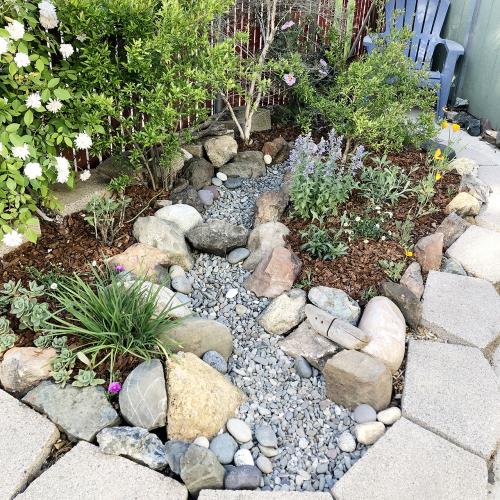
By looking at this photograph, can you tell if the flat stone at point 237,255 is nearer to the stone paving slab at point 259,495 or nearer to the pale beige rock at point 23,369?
the pale beige rock at point 23,369

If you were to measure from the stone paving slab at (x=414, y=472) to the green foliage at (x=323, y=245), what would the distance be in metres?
1.11

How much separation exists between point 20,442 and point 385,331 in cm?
164

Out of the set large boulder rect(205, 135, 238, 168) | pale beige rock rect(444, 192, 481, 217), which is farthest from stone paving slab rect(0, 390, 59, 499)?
pale beige rock rect(444, 192, 481, 217)

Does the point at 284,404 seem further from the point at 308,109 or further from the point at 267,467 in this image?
the point at 308,109

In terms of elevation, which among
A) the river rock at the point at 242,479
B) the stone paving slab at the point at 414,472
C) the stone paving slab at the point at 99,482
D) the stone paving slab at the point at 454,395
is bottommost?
the river rock at the point at 242,479

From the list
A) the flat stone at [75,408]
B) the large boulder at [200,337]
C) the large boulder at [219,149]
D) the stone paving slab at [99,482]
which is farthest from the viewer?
the large boulder at [219,149]

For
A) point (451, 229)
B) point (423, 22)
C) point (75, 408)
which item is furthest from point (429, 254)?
point (423, 22)

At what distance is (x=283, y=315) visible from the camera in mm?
2670

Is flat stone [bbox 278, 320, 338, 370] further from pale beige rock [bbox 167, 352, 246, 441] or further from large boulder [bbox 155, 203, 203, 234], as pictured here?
large boulder [bbox 155, 203, 203, 234]

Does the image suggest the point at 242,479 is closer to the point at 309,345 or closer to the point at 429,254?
the point at 309,345

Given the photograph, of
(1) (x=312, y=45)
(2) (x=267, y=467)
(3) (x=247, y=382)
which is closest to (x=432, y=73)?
(1) (x=312, y=45)

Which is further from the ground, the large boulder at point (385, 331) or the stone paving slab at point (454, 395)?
the large boulder at point (385, 331)

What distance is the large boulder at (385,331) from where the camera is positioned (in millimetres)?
2463

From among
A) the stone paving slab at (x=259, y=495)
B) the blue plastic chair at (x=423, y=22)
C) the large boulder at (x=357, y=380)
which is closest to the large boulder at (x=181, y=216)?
the large boulder at (x=357, y=380)
